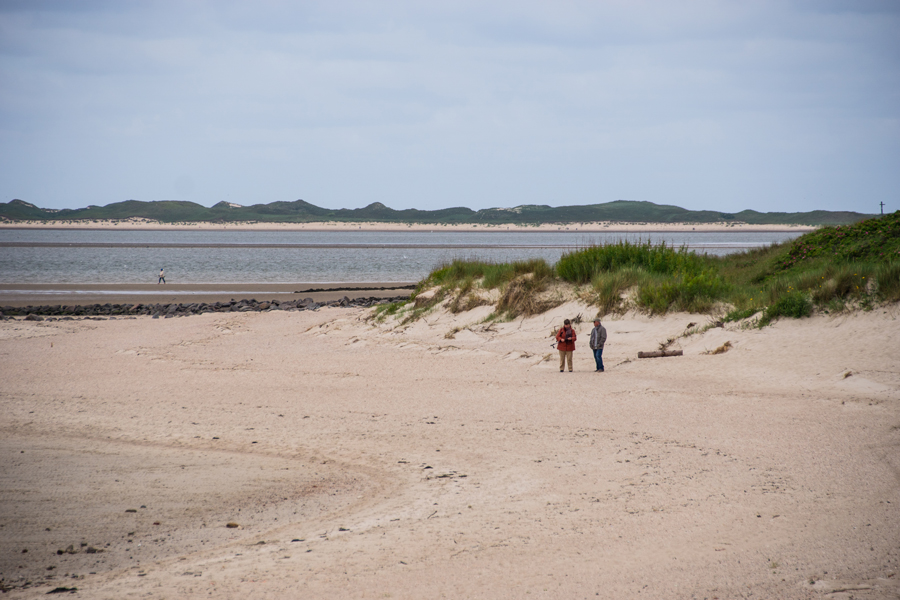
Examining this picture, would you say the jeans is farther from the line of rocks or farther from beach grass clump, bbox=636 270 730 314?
the line of rocks

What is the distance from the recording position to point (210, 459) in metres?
7.74

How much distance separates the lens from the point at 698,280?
1600 cm

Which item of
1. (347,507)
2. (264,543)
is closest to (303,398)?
(347,507)

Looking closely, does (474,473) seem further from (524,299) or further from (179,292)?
(179,292)

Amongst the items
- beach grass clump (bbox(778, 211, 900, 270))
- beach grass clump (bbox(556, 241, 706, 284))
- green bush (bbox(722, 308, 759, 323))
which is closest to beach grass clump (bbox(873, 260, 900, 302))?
beach grass clump (bbox(778, 211, 900, 270))

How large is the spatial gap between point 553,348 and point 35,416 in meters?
10.1

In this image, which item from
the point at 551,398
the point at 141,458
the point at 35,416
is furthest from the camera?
the point at 551,398

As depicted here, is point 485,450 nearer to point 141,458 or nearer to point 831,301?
point 141,458

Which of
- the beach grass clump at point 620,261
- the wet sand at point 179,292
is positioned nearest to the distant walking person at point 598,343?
the beach grass clump at point 620,261

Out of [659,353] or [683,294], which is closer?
[659,353]

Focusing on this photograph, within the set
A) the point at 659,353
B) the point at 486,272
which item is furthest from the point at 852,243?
the point at 486,272

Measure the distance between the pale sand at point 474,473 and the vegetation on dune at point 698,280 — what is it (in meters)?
0.78

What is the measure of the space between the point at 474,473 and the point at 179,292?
31115 millimetres

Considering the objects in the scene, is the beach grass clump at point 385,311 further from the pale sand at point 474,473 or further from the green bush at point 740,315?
the green bush at point 740,315
